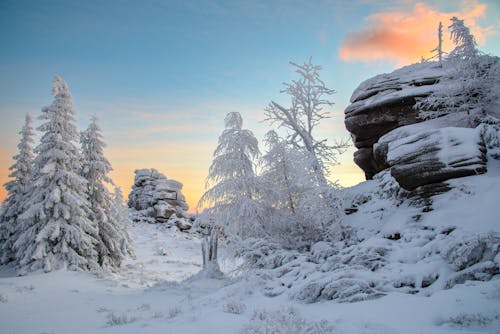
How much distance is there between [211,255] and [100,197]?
1151 cm

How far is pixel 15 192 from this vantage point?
74.6 ft

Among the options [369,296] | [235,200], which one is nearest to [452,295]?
[369,296]

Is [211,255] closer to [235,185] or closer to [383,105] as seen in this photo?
[235,185]

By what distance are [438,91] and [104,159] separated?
22662 millimetres

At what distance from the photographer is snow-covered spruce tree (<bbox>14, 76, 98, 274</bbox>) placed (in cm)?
1722

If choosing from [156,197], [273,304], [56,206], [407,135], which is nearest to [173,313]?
[273,304]

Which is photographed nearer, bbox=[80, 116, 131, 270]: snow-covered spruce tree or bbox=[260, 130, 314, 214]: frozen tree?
bbox=[260, 130, 314, 214]: frozen tree

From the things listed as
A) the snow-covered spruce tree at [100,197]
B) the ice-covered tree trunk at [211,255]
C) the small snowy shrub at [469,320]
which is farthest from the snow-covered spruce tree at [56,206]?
the small snowy shrub at [469,320]

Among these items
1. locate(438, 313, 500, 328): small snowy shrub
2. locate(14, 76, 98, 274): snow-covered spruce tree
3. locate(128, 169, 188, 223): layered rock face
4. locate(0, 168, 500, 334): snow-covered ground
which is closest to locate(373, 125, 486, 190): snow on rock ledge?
locate(0, 168, 500, 334): snow-covered ground

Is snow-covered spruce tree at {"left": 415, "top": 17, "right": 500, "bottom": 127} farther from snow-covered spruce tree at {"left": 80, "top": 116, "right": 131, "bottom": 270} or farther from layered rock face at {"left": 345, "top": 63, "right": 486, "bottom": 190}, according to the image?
snow-covered spruce tree at {"left": 80, "top": 116, "right": 131, "bottom": 270}

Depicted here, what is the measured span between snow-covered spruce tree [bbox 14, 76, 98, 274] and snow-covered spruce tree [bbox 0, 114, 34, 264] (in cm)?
273

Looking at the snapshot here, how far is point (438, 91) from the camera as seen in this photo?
14797 mm

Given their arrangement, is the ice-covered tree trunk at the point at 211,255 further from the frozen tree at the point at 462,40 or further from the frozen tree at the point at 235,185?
the frozen tree at the point at 462,40

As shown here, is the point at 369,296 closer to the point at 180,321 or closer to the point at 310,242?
the point at 180,321
